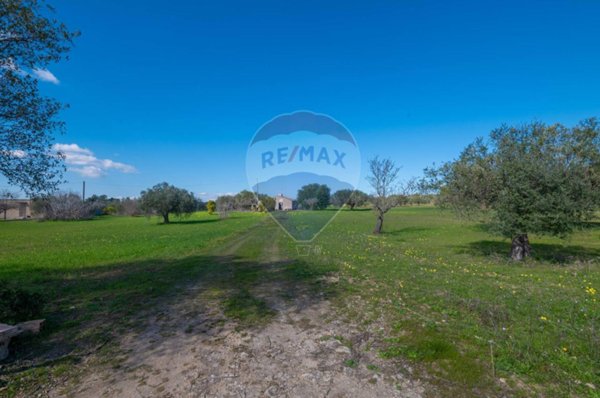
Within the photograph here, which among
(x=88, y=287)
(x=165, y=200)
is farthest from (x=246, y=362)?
(x=165, y=200)

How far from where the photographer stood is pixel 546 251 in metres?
17.2

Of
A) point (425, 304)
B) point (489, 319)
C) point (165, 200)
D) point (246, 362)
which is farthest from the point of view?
point (165, 200)

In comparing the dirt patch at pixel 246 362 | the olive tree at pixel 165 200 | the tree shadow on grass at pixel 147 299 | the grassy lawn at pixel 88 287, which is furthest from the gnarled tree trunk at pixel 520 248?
the olive tree at pixel 165 200

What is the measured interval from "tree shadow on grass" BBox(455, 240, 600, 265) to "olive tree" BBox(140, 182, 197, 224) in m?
51.0

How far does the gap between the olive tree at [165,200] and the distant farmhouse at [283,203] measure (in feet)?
152

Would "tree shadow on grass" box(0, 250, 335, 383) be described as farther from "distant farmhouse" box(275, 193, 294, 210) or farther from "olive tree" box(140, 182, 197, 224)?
"olive tree" box(140, 182, 197, 224)

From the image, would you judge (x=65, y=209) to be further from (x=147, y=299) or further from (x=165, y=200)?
(x=147, y=299)

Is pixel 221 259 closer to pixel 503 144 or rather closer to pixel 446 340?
pixel 446 340

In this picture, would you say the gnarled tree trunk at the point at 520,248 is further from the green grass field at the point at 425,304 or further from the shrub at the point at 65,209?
the shrub at the point at 65,209

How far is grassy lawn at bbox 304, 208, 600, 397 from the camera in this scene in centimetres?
428

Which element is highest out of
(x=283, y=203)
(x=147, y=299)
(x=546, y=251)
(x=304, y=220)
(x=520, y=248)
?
(x=283, y=203)

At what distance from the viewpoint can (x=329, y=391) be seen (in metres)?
3.96

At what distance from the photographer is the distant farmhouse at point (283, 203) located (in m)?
15.0

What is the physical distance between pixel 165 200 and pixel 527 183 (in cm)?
5533
